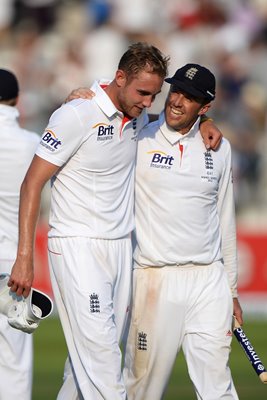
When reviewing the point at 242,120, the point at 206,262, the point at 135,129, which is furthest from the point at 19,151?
the point at 242,120

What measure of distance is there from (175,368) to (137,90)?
4.72m

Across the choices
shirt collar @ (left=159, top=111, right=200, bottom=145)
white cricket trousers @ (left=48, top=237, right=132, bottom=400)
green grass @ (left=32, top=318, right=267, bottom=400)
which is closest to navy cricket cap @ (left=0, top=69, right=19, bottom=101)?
shirt collar @ (left=159, top=111, right=200, bottom=145)

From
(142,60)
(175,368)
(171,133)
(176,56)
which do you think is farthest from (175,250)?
(176,56)

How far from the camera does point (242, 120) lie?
13.8 m

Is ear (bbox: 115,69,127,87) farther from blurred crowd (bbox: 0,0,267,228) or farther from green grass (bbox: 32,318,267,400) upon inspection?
blurred crowd (bbox: 0,0,267,228)

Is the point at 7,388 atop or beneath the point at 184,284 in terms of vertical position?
beneath

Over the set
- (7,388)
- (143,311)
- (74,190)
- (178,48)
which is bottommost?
(7,388)

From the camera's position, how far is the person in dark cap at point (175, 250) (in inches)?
247

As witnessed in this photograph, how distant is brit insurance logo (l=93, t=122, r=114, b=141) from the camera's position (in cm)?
595

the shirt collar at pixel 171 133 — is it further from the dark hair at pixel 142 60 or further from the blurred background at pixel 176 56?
the blurred background at pixel 176 56

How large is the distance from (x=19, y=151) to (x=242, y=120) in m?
7.12

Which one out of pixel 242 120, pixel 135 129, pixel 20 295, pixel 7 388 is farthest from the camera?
pixel 242 120

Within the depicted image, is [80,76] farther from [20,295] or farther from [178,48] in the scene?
[20,295]

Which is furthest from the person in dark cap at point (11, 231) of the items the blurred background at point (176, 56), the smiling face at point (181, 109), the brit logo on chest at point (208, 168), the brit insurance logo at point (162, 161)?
the blurred background at point (176, 56)
